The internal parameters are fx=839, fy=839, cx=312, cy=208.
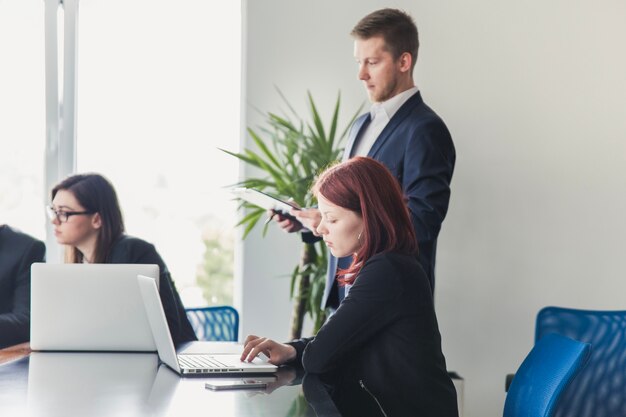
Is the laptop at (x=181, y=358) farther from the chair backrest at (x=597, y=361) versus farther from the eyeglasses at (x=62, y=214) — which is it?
the chair backrest at (x=597, y=361)

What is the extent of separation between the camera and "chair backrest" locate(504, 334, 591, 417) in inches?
77.0

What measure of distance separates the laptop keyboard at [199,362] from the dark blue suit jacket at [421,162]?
34.3 inches

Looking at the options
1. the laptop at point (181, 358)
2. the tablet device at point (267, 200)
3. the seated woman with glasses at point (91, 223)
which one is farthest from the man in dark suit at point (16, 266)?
the laptop at point (181, 358)

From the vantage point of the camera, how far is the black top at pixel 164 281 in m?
2.79

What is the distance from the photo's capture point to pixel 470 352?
4.36 metres

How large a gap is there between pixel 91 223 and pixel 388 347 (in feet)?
5.39

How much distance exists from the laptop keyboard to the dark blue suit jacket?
87 cm

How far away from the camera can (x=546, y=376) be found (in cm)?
206

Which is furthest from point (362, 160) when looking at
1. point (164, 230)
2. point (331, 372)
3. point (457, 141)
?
point (164, 230)

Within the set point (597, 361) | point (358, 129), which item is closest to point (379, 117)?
point (358, 129)

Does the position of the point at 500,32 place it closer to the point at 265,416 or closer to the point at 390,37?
the point at 390,37

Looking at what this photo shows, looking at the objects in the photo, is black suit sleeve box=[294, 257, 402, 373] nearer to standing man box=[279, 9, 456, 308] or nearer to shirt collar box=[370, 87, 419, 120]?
standing man box=[279, 9, 456, 308]

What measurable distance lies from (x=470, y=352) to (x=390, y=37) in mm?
1961

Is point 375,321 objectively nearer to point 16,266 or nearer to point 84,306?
point 84,306
